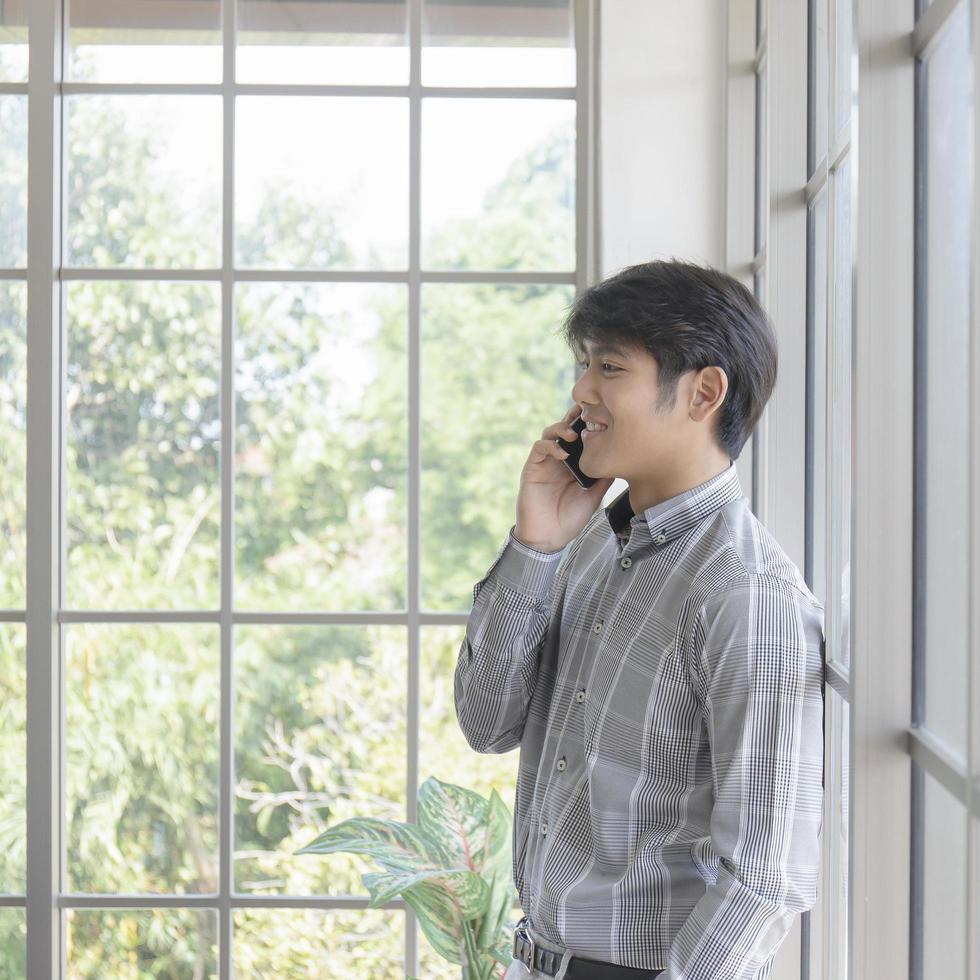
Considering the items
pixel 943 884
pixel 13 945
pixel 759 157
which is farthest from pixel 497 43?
pixel 13 945

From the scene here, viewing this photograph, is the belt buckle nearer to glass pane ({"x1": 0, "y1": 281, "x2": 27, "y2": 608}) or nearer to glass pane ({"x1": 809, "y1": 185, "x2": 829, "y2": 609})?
glass pane ({"x1": 809, "y1": 185, "x2": 829, "y2": 609})

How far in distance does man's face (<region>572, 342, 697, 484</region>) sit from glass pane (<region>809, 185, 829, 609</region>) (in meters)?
0.44

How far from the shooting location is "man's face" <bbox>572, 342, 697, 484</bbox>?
4.20 ft

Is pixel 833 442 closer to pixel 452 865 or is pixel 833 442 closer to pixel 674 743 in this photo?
pixel 674 743

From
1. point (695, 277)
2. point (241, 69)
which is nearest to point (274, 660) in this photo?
point (241, 69)

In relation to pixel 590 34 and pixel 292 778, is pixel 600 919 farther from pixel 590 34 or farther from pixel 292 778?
pixel 590 34

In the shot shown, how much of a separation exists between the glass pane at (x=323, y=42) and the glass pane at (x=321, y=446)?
1.55ft

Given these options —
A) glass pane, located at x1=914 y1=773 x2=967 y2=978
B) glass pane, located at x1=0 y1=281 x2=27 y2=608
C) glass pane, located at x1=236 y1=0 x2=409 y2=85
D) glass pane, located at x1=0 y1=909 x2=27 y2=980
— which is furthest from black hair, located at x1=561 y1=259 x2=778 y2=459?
glass pane, located at x1=0 y1=909 x2=27 y2=980

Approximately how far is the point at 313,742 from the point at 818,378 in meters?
1.40

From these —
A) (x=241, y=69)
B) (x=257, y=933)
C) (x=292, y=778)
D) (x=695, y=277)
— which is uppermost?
(x=241, y=69)

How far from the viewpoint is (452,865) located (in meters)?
1.95

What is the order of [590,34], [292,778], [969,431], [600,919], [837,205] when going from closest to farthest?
[969,431], [600,919], [837,205], [590,34], [292,778]

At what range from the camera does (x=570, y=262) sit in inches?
93.5

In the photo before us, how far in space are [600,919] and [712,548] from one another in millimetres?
A: 444
